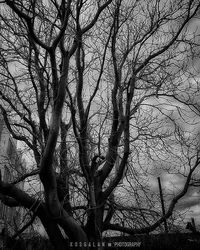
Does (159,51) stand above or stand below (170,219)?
above

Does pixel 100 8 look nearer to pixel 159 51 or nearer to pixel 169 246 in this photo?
pixel 159 51

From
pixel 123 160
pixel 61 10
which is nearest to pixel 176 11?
pixel 61 10

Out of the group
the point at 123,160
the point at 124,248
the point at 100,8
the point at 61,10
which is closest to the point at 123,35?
the point at 100,8

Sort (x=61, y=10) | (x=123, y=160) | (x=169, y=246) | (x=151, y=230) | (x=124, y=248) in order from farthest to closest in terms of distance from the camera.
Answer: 1. (x=169, y=246)
2. (x=124, y=248)
3. (x=151, y=230)
4. (x=123, y=160)
5. (x=61, y=10)

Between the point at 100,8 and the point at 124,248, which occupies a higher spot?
the point at 100,8

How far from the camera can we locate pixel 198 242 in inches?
429

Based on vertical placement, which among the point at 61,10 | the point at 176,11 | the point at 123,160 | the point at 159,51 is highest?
the point at 176,11

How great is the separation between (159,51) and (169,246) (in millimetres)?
7670

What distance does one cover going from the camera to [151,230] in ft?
20.1

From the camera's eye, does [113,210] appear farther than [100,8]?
Yes

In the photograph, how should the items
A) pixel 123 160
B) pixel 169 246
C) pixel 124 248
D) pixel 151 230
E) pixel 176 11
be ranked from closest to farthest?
1. pixel 123 160
2. pixel 151 230
3. pixel 176 11
4. pixel 124 248
5. pixel 169 246

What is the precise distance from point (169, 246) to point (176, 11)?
8602mm

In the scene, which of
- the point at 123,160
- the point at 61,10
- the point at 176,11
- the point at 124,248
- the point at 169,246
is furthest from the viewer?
the point at 169,246

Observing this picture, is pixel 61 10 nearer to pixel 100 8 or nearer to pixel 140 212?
pixel 100 8
